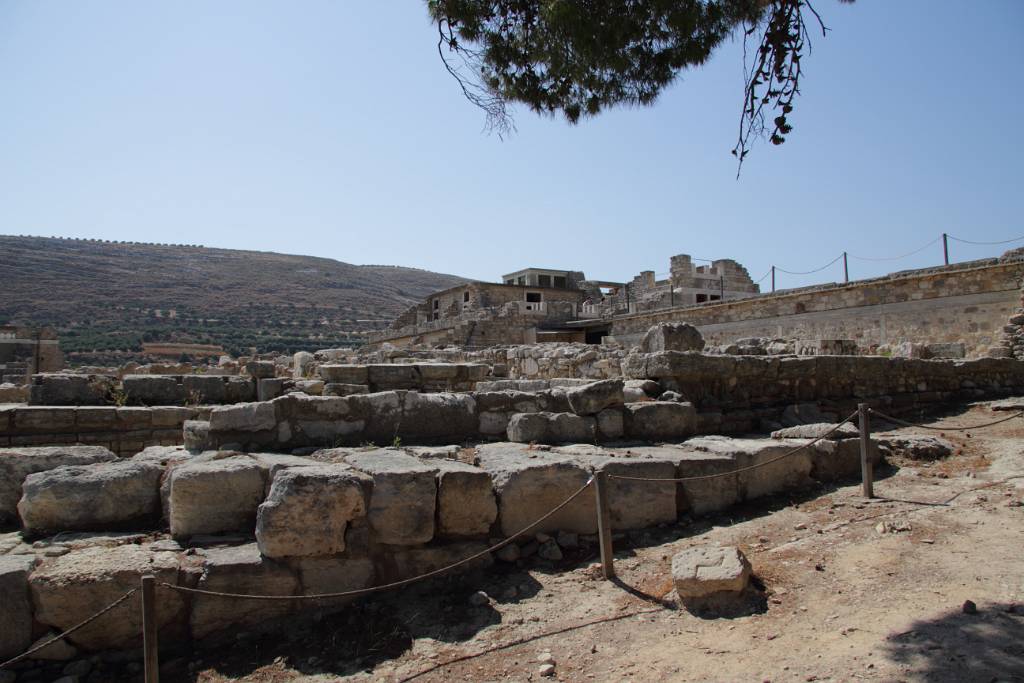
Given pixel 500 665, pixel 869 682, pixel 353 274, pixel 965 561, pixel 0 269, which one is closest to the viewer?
pixel 869 682

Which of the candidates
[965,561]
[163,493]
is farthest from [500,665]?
[965,561]

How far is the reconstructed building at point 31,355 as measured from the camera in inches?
830

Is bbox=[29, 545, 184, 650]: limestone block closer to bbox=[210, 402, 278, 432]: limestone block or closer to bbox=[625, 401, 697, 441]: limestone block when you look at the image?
bbox=[210, 402, 278, 432]: limestone block

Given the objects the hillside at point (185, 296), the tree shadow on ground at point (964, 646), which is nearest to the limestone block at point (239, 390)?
the tree shadow on ground at point (964, 646)

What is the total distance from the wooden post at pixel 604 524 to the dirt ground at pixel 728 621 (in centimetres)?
10

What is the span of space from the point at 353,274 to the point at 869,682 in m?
97.0

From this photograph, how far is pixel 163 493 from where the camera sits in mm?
4621

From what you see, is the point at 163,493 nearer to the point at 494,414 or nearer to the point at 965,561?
the point at 494,414

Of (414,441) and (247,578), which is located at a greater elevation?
(414,441)

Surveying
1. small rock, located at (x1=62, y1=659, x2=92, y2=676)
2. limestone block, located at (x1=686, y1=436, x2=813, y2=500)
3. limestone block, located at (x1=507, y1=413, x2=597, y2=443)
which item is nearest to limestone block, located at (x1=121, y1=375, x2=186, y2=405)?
limestone block, located at (x1=507, y1=413, x2=597, y2=443)

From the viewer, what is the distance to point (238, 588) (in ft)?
12.8

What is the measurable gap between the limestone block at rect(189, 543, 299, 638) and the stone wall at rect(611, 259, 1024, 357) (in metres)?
16.5

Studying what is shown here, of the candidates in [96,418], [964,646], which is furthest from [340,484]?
[96,418]

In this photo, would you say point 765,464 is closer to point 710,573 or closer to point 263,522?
point 710,573
